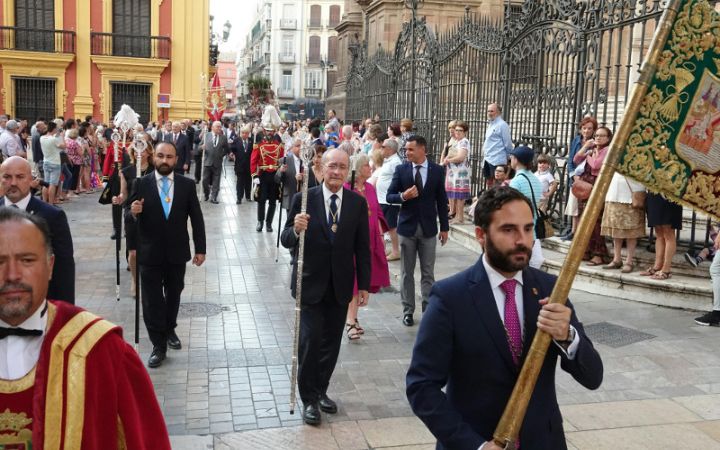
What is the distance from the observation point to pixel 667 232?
353 inches

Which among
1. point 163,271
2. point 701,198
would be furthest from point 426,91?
point 701,198

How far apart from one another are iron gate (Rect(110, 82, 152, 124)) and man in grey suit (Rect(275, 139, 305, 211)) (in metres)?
23.0

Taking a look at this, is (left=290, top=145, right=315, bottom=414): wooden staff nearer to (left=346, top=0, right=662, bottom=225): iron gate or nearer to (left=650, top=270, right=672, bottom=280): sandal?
(left=346, top=0, right=662, bottom=225): iron gate

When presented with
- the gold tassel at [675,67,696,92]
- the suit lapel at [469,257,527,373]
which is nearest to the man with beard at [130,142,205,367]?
the suit lapel at [469,257,527,373]

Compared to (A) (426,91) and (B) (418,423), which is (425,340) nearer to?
(B) (418,423)

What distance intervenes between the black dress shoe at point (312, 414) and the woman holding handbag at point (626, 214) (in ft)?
17.6

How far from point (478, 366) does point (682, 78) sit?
132 centimetres

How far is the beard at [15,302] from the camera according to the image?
232 centimetres

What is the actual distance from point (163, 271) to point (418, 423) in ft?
9.35

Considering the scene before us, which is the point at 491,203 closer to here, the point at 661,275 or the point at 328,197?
the point at 328,197

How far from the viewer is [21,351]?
2.39 m

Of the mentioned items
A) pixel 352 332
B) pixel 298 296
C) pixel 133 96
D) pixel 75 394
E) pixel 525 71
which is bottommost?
pixel 352 332

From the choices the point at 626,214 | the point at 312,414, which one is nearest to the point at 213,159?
the point at 626,214

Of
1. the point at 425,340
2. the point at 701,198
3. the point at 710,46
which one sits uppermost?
the point at 710,46
